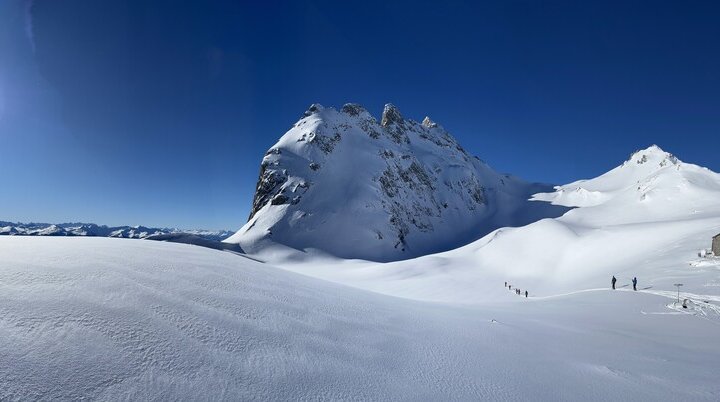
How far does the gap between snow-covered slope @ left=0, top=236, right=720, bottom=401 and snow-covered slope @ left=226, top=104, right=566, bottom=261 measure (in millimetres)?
59174

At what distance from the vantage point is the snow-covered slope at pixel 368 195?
235 ft

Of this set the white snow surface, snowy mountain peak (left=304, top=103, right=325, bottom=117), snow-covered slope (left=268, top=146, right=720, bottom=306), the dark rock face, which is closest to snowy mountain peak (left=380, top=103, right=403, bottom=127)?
snowy mountain peak (left=304, top=103, right=325, bottom=117)

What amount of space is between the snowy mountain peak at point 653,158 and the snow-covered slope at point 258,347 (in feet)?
431

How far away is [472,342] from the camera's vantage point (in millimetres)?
7023

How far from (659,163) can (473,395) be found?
459 ft

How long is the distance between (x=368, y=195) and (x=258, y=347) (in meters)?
77.1

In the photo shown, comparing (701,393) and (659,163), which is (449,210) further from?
(701,393)

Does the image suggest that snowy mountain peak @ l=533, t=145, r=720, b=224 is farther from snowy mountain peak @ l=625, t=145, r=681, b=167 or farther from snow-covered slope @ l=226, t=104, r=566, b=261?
snow-covered slope @ l=226, t=104, r=566, b=261

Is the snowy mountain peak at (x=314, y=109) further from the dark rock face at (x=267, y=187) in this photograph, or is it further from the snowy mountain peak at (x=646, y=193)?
the snowy mountain peak at (x=646, y=193)

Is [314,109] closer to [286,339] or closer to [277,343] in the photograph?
[286,339]

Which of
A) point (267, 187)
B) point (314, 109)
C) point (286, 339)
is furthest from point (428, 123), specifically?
point (286, 339)

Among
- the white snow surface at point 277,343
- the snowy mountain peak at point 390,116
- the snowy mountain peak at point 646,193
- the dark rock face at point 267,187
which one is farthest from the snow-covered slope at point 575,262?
the snowy mountain peak at point 390,116

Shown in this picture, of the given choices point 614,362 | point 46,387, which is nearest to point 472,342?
point 614,362

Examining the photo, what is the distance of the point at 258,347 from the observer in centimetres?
471
